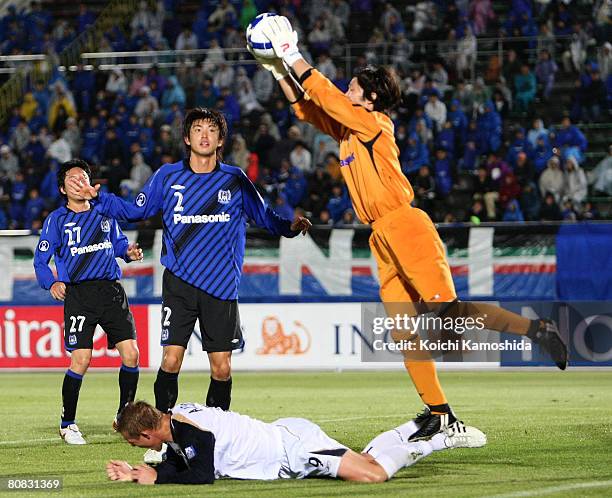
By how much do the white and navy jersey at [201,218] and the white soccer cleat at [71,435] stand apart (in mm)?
1844

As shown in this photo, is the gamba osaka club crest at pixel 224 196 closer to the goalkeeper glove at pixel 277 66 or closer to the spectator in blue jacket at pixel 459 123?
the goalkeeper glove at pixel 277 66

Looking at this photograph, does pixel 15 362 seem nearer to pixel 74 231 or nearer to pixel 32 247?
pixel 32 247

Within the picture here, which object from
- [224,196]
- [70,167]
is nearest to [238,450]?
[224,196]

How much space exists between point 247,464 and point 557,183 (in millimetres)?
15296

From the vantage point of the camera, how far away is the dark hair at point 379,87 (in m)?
8.46

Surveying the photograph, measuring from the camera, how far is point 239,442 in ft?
24.6

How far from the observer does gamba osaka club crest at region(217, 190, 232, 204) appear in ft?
31.1

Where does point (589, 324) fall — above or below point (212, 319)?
below

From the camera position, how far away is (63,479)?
798 cm

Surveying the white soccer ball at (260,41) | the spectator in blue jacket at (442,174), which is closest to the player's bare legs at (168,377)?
the white soccer ball at (260,41)

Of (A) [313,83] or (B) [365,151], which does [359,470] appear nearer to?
(B) [365,151]

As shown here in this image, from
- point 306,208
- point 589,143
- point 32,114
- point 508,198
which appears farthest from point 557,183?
point 32,114

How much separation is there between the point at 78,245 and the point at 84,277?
0.94 feet
